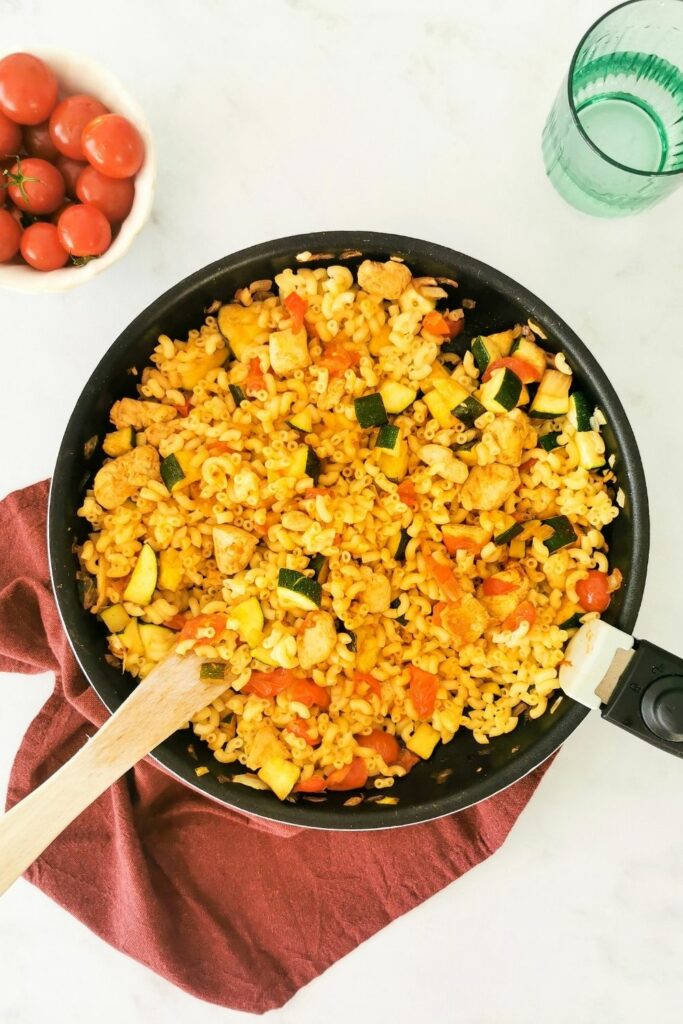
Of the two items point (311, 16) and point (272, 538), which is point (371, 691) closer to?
point (272, 538)

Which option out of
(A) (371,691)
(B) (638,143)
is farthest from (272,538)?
(B) (638,143)

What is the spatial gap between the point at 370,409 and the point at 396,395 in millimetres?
67

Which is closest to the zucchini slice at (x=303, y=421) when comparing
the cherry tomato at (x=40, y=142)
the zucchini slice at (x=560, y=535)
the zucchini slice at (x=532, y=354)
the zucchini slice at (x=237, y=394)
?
the zucchini slice at (x=237, y=394)

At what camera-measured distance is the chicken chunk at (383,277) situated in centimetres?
189

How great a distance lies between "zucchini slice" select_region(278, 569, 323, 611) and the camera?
1.85 m

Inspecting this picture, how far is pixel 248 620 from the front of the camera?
1851 millimetres

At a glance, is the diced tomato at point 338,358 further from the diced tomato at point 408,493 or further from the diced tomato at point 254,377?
the diced tomato at point 408,493

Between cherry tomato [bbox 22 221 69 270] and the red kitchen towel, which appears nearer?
cherry tomato [bbox 22 221 69 270]

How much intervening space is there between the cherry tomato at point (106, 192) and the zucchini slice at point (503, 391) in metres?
0.93

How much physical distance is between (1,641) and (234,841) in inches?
29.6

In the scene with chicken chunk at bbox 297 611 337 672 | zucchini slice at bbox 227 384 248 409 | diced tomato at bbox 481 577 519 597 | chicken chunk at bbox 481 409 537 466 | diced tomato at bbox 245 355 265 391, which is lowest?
chicken chunk at bbox 297 611 337 672

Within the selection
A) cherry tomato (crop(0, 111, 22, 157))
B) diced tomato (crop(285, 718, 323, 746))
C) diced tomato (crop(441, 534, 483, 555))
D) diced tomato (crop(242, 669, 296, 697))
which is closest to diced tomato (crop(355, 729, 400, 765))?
diced tomato (crop(285, 718, 323, 746))

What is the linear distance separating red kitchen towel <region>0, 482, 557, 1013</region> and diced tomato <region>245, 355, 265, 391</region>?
0.59 metres

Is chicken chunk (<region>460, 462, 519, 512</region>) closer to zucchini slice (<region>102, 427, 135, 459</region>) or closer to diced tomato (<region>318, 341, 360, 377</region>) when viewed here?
diced tomato (<region>318, 341, 360, 377</region>)
